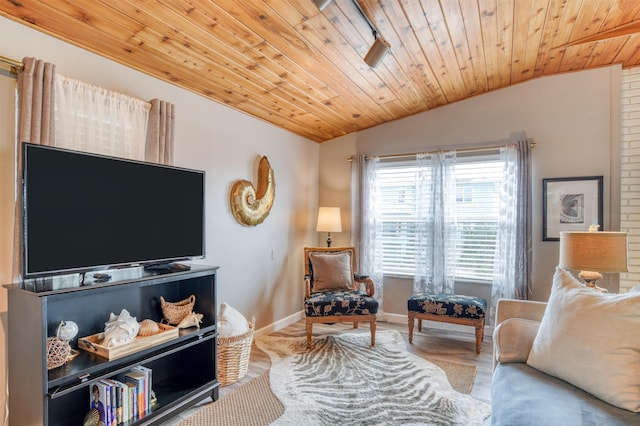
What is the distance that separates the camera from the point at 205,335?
2.53 metres

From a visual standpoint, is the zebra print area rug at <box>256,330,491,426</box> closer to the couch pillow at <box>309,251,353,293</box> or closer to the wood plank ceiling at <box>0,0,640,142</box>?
the couch pillow at <box>309,251,353,293</box>

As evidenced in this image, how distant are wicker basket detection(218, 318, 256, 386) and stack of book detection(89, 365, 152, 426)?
636mm

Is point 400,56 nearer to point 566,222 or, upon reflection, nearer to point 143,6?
point 143,6

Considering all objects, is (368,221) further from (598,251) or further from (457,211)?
(598,251)

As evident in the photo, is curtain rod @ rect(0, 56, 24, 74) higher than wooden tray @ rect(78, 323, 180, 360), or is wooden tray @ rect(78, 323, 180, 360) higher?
curtain rod @ rect(0, 56, 24, 74)

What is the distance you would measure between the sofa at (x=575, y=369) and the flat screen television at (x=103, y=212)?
6.88 feet

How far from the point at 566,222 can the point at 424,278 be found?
155 cm

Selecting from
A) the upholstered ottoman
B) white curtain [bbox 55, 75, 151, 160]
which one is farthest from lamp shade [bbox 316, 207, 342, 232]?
white curtain [bbox 55, 75, 151, 160]

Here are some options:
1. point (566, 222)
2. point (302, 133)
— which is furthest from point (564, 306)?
point (302, 133)

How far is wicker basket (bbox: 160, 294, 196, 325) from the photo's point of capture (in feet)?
8.18

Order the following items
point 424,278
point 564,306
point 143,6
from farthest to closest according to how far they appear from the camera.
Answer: point 424,278 < point 143,6 < point 564,306

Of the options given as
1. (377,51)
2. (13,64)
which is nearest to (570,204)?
(377,51)

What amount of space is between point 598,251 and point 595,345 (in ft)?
3.40

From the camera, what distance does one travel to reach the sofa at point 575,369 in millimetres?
1429
